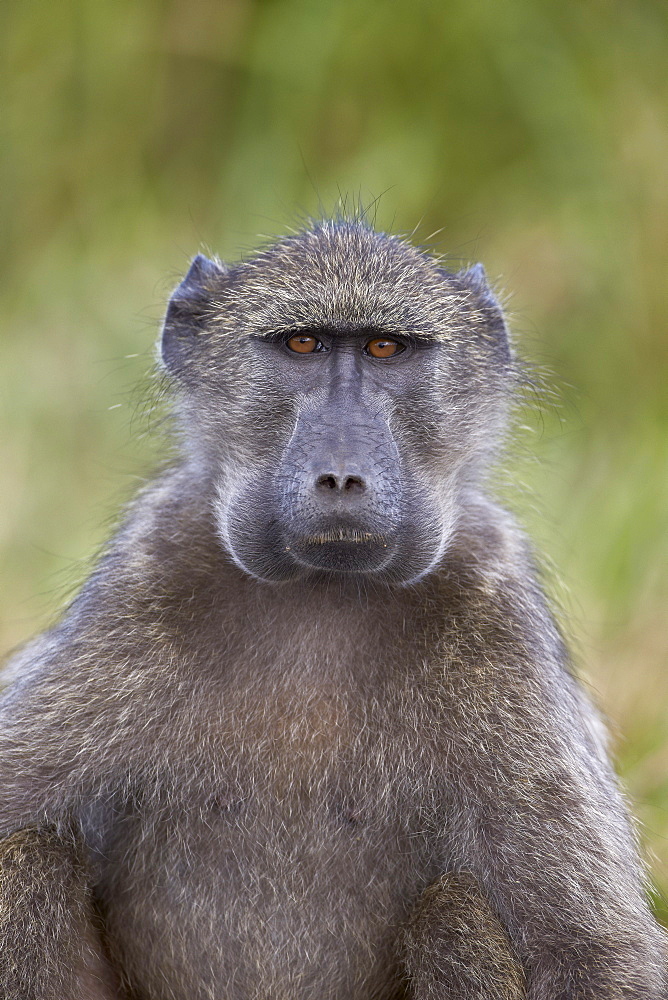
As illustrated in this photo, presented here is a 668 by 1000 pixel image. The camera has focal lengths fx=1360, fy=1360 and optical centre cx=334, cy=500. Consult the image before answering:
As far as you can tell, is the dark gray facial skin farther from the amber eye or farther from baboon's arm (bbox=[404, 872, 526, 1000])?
baboon's arm (bbox=[404, 872, 526, 1000])

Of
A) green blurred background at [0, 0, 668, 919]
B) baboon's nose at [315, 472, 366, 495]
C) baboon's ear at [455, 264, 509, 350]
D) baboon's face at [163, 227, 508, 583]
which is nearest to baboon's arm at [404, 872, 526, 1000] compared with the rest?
baboon's face at [163, 227, 508, 583]

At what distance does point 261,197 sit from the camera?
6613 mm

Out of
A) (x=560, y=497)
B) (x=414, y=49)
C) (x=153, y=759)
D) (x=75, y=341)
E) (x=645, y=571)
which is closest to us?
(x=153, y=759)

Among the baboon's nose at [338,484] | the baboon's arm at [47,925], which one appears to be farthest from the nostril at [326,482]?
the baboon's arm at [47,925]

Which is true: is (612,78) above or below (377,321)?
above

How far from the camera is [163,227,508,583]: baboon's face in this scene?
2.95m

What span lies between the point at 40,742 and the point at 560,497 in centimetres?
316

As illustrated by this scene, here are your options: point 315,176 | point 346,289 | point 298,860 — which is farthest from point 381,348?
point 315,176

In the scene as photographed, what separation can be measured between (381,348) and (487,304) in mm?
546

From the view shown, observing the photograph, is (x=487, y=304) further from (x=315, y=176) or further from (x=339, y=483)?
(x=315, y=176)

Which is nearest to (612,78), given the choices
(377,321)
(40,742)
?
(377,321)

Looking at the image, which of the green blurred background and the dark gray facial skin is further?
the green blurred background

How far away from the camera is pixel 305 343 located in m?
3.26

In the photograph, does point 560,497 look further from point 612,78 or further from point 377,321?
point 377,321
